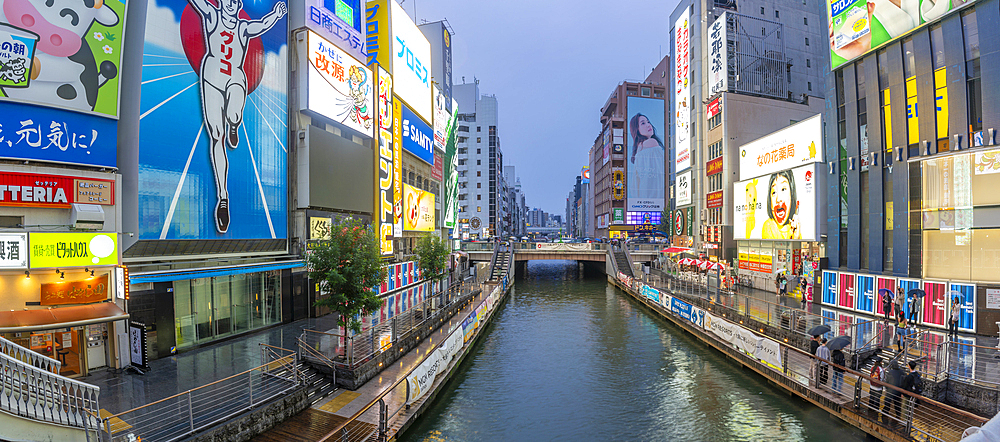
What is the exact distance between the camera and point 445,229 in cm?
5456

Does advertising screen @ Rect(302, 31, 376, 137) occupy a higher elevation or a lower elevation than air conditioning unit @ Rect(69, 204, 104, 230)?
higher

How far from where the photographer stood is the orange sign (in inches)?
562

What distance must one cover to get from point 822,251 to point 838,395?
1955cm

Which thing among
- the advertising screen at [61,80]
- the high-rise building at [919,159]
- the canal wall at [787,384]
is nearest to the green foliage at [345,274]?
the advertising screen at [61,80]

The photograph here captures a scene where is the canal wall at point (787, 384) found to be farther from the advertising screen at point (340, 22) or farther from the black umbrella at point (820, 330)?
the advertising screen at point (340, 22)

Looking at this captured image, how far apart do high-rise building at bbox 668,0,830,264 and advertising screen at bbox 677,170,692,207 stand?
0.41 ft

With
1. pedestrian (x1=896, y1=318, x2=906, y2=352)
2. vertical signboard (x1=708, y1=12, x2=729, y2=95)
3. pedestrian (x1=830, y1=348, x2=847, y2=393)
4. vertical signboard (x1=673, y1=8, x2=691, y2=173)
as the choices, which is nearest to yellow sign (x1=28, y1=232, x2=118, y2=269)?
pedestrian (x1=830, y1=348, x2=847, y2=393)

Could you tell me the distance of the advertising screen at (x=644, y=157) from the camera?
352 feet

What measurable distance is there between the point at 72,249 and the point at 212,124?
24.7 ft

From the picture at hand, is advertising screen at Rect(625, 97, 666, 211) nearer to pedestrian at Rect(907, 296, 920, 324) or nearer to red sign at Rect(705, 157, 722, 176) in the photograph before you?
red sign at Rect(705, 157, 722, 176)

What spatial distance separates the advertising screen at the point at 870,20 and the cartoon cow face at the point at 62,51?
1419 inches

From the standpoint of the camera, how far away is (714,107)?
4725 cm

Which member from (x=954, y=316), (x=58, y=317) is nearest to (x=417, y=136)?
(x=58, y=317)

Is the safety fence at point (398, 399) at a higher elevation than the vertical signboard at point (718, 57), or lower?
lower
